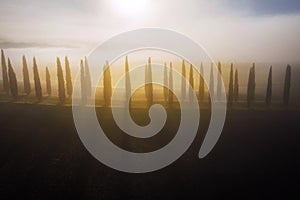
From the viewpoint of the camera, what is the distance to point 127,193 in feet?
116

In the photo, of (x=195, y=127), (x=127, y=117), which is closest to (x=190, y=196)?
(x=195, y=127)

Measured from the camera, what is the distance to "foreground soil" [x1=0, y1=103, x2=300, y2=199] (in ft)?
117

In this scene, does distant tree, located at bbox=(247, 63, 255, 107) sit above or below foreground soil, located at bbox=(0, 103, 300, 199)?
above

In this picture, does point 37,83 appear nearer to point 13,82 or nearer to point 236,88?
point 13,82

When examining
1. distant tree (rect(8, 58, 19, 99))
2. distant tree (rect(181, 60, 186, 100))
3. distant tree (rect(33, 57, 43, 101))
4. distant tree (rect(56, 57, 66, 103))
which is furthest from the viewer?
distant tree (rect(181, 60, 186, 100))

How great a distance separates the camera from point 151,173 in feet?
129

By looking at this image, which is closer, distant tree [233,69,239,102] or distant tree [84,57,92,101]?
distant tree [84,57,92,101]

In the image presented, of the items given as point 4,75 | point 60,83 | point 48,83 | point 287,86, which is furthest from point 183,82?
point 4,75

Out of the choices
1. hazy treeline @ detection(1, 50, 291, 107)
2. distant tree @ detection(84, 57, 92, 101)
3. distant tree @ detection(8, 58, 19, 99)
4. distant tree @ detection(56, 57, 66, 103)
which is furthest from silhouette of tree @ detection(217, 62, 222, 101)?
→ distant tree @ detection(8, 58, 19, 99)

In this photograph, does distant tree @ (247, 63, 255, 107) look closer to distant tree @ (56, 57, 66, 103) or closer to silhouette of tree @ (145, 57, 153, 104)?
silhouette of tree @ (145, 57, 153, 104)

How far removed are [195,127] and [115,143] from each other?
1320cm

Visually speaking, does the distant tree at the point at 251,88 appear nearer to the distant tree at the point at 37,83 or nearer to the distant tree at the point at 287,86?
the distant tree at the point at 287,86

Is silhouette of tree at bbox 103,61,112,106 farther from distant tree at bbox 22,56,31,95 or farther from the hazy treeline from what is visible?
distant tree at bbox 22,56,31,95

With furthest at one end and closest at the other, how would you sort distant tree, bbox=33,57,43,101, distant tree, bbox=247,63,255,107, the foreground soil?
distant tree, bbox=33,57,43,101
distant tree, bbox=247,63,255,107
the foreground soil
